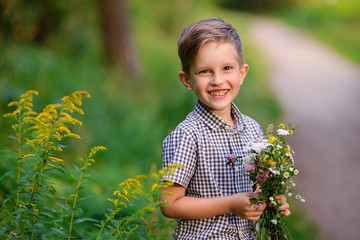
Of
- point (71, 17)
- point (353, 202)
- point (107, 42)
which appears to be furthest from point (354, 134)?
point (71, 17)

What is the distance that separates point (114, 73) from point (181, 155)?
6.46 metres

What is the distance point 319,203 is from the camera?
5.68 metres

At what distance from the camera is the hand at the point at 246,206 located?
1.94 metres

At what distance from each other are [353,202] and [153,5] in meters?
10.3

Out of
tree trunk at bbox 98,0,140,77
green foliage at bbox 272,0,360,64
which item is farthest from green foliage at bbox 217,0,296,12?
tree trunk at bbox 98,0,140,77

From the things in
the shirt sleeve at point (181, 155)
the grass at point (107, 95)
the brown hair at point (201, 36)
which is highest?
the grass at point (107, 95)

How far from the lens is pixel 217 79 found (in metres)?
2.18

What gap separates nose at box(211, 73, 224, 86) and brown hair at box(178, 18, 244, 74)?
0.14 metres

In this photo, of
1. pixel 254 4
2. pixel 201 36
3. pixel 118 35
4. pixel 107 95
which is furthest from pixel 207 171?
pixel 254 4

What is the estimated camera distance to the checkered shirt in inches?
82.8

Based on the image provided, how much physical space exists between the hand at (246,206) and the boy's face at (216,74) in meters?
Answer: 0.47

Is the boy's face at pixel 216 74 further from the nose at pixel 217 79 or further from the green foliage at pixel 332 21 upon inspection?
the green foliage at pixel 332 21

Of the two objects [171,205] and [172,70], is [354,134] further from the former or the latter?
[171,205]

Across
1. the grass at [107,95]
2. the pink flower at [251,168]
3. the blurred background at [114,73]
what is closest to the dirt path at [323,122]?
the blurred background at [114,73]
